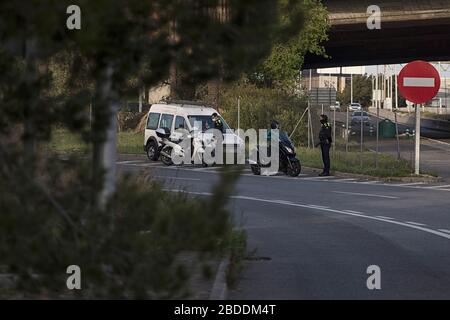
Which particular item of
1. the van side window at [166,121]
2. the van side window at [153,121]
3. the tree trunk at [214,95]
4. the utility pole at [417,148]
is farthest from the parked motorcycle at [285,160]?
the tree trunk at [214,95]

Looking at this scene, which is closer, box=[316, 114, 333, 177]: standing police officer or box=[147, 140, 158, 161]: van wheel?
box=[316, 114, 333, 177]: standing police officer

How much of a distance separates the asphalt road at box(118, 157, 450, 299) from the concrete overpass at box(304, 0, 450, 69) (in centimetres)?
2174

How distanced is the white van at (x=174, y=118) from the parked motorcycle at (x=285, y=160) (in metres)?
3.26

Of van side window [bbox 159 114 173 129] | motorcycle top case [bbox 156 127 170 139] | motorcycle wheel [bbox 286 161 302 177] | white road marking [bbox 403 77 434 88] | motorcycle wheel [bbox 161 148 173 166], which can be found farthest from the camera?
van side window [bbox 159 114 173 129]

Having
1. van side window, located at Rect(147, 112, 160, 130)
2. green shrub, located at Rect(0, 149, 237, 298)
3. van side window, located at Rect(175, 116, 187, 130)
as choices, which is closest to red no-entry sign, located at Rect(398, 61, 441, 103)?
van side window, located at Rect(175, 116, 187, 130)

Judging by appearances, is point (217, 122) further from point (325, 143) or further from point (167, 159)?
point (325, 143)

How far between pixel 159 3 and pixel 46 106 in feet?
3.17

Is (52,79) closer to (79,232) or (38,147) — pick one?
(38,147)

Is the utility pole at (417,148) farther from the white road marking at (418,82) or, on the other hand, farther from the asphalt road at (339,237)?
the asphalt road at (339,237)

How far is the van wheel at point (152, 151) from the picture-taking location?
34.2 meters

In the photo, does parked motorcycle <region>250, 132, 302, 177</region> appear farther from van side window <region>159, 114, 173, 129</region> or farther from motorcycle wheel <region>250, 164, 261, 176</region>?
van side window <region>159, 114, 173, 129</region>

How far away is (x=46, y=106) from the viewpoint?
261 inches

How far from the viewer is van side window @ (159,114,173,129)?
33.9 meters
